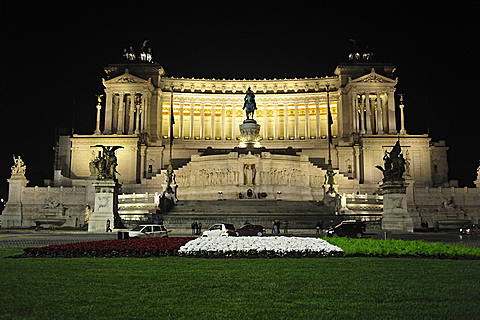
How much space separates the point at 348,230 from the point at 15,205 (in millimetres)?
43356

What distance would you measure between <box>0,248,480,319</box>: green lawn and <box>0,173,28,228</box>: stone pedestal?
152ft

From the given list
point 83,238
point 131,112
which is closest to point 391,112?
point 131,112

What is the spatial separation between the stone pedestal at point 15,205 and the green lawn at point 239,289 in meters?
46.4

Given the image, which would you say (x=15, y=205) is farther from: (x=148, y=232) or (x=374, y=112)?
(x=374, y=112)

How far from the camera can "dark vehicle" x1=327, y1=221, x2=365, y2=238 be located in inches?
1292

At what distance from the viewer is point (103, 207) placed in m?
37.3

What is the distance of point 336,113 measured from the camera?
93.6m

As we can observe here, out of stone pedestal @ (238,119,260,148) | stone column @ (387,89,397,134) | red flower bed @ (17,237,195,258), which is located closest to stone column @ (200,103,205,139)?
stone pedestal @ (238,119,260,148)

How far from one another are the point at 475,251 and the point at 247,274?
9332mm

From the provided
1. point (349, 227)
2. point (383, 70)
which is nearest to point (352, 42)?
point (383, 70)

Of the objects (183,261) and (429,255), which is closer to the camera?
(183,261)

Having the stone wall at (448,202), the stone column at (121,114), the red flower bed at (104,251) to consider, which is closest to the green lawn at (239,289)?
the red flower bed at (104,251)

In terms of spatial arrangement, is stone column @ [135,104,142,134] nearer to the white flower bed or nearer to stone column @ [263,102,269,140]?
stone column @ [263,102,269,140]

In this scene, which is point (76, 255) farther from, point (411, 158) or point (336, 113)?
point (336, 113)
